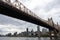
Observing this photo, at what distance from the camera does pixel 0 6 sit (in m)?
25.7

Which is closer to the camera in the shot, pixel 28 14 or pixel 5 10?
pixel 5 10

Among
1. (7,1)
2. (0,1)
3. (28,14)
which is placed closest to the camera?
(0,1)

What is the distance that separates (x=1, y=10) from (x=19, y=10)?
4.43 meters

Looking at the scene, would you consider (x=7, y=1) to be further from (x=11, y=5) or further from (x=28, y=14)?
(x=28, y=14)

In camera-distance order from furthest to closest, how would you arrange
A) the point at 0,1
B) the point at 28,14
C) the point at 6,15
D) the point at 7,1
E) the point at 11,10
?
the point at 28,14
the point at 6,15
the point at 11,10
the point at 7,1
the point at 0,1

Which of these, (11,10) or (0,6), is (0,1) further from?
(11,10)

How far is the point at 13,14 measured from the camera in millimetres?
31469

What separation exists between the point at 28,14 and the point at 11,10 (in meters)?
7.61

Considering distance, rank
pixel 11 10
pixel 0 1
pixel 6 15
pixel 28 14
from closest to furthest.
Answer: pixel 0 1 → pixel 11 10 → pixel 6 15 → pixel 28 14

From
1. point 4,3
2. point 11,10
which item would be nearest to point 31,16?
point 11,10

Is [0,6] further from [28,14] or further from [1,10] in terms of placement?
[28,14]

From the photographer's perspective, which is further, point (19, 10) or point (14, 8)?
point (19, 10)

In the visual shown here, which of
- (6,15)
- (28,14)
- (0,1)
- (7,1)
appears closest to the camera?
(0,1)

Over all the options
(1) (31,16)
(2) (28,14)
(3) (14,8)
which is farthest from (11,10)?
(1) (31,16)
